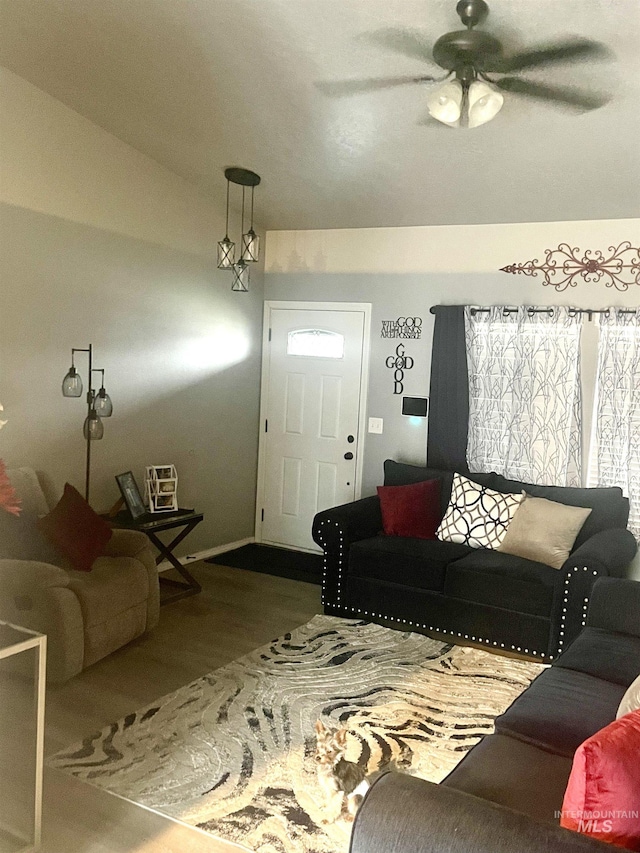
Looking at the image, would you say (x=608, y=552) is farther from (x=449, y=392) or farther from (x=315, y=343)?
(x=315, y=343)

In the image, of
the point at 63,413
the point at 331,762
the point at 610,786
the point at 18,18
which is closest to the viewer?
the point at 610,786

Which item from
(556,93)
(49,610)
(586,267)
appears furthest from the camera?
(586,267)

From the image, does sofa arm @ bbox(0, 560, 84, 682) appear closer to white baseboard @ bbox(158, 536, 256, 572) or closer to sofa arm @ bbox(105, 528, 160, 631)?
sofa arm @ bbox(105, 528, 160, 631)

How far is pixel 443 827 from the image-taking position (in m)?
1.56

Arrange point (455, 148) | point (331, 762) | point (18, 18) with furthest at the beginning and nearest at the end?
point (455, 148), point (18, 18), point (331, 762)

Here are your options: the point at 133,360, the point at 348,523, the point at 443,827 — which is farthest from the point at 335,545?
the point at 443,827

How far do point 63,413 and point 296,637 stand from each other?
6.16 ft

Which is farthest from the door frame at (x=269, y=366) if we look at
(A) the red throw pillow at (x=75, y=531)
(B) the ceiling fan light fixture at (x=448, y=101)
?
(B) the ceiling fan light fixture at (x=448, y=101)

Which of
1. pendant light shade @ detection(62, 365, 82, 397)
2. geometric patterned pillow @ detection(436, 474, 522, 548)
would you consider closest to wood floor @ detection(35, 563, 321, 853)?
geometric patterned pillow @ detection(436, 474, 522, 548)

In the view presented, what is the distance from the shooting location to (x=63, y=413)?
4465mm

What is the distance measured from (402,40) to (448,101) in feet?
1.62

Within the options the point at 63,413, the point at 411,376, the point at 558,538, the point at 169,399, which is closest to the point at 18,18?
the point at 63,413

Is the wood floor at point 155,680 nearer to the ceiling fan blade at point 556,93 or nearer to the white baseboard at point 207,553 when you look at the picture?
the white baseboard at point 207,553

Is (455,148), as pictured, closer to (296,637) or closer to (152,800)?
(296,637)
